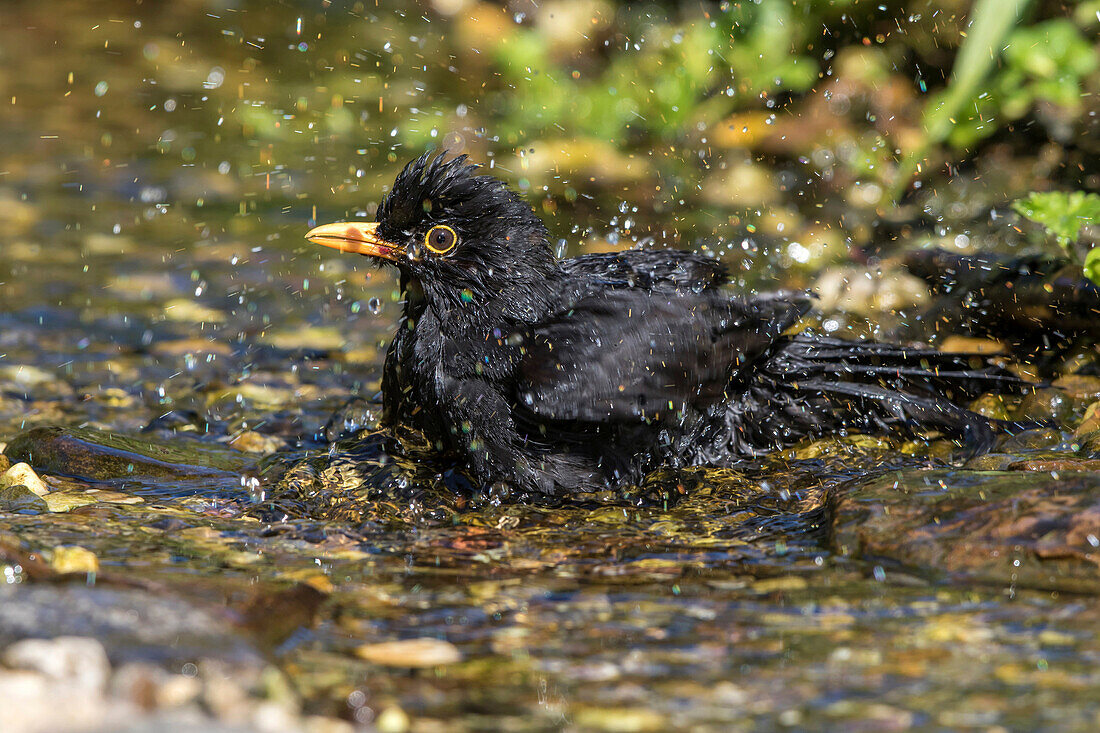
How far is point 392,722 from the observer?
2.76 m

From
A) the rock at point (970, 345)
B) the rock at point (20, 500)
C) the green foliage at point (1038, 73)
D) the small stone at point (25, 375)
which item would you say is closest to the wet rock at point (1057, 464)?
the rock at point (970, 345)

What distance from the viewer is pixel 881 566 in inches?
148

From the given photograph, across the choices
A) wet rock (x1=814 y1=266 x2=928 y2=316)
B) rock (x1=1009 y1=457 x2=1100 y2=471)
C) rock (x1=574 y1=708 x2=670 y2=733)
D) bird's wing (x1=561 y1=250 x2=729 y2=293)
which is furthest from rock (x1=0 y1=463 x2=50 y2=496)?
wet rock (x1=814 y1=266 x2=928 y2=316)

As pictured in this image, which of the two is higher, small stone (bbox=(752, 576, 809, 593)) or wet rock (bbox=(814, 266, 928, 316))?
wet rock (bbox=(814, 266, 928, 316))

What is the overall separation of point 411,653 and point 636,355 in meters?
2.00

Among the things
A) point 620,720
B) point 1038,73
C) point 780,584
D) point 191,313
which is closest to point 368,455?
point 780,584

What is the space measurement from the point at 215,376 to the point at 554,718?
4.02 metres

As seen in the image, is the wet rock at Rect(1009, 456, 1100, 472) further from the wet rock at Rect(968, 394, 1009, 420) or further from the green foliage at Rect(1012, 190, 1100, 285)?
the green foliage at Rect(1012, 190, 1100, 285)

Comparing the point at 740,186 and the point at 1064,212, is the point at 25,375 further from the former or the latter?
the point at 1064,212

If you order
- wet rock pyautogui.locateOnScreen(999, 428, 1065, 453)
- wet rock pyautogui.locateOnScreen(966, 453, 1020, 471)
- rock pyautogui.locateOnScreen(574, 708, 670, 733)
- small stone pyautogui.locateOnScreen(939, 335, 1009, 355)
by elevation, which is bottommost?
rock pyautogui.locateOnScreen(574, 708, 670, 733)

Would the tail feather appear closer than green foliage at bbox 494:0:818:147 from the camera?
Yes

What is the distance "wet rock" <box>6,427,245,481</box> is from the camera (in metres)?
4.92

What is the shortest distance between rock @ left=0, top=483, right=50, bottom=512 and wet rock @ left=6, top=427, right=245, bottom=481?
0.32m

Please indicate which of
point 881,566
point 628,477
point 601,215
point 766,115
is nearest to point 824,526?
point 881,566
